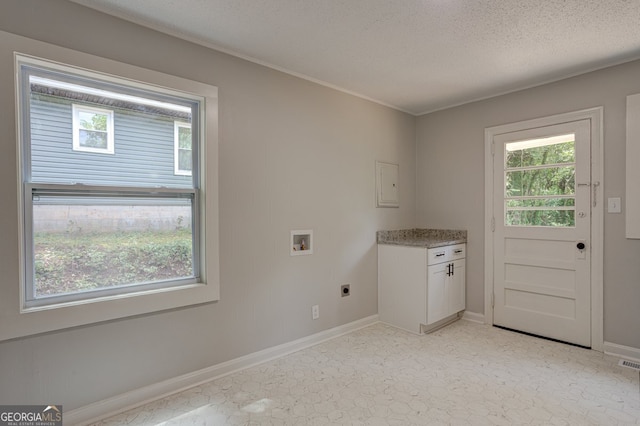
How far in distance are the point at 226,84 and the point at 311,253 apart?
5.11ft

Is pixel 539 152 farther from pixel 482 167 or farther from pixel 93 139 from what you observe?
pixel 93 139

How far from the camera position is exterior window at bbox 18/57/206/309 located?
1.77m

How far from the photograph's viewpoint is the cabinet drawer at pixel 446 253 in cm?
313

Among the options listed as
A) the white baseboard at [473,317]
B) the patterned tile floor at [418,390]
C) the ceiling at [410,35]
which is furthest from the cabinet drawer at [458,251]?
the ceiling at [410,35]

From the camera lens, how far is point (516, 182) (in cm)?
322

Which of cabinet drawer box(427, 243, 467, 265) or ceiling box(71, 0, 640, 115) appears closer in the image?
ceiling box(71, 0, 640, 115)

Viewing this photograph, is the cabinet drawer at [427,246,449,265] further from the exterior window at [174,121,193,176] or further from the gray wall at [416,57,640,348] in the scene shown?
the exterior window at [174,121,193,176]

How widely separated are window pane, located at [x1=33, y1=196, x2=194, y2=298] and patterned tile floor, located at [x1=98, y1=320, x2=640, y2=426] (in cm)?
82

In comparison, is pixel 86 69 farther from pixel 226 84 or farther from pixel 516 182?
pixel 516 182

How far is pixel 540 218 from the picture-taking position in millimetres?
3078

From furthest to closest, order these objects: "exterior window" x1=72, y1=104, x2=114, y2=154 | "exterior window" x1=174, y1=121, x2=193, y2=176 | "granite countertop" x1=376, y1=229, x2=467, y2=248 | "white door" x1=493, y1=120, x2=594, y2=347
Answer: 1. "granite countertop" x1=376, y1=229, x2=467, y2=248
2. "white door" x1=493, y1=120, x2=594, y2=347
3. "exterior window" x1=174, y1=121, x2=193, y2=176
4. "exterior window" x1=72, y1=104, x2=114, y2=154

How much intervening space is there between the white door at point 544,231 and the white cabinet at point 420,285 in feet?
1.36

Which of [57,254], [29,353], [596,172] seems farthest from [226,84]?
[596,172]

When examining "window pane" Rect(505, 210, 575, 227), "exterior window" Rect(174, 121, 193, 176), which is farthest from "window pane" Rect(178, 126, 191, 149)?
"window pane" Rect(505, 210, 575, 227)
